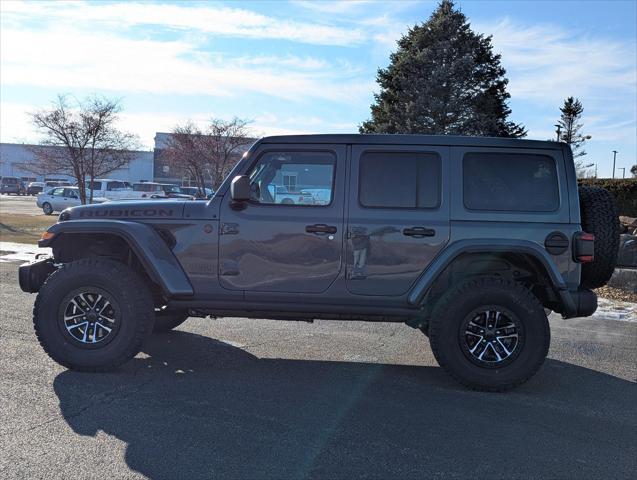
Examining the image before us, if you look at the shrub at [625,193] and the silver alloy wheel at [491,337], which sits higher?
the shrub at [625,193]

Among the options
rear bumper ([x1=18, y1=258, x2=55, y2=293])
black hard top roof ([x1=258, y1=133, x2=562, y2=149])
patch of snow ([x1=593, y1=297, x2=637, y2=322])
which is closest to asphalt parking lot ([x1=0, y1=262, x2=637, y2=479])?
rear bumper ([x1=18, y1=258, x2=55, y2=293])

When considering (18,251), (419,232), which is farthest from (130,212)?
(18,251)

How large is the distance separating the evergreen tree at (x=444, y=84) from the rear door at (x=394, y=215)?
1564 cm

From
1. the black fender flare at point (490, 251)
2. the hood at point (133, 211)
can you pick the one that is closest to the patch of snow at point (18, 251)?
the hood at point (133, 211)

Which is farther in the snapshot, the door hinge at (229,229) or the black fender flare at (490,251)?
the door hinge at (229,229)

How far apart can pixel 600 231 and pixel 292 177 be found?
2704mm

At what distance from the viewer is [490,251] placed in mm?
5000

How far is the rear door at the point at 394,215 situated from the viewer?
504cm

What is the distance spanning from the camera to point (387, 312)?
5098 mm

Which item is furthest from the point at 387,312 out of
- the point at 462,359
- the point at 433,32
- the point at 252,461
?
the point at 433,32

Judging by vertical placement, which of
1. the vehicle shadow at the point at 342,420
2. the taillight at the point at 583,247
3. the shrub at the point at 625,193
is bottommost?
the vehicle shadow at the point at 342,420

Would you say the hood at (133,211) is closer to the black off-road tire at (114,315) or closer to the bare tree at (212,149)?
the black off-road tire at (114,315)

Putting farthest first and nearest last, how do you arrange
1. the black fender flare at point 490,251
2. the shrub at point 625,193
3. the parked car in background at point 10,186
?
the parked car in background at point 10,186 → the shrub at point 625,193 → the black fender flare at point 490,251

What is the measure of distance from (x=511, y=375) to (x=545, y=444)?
43.0 inches
